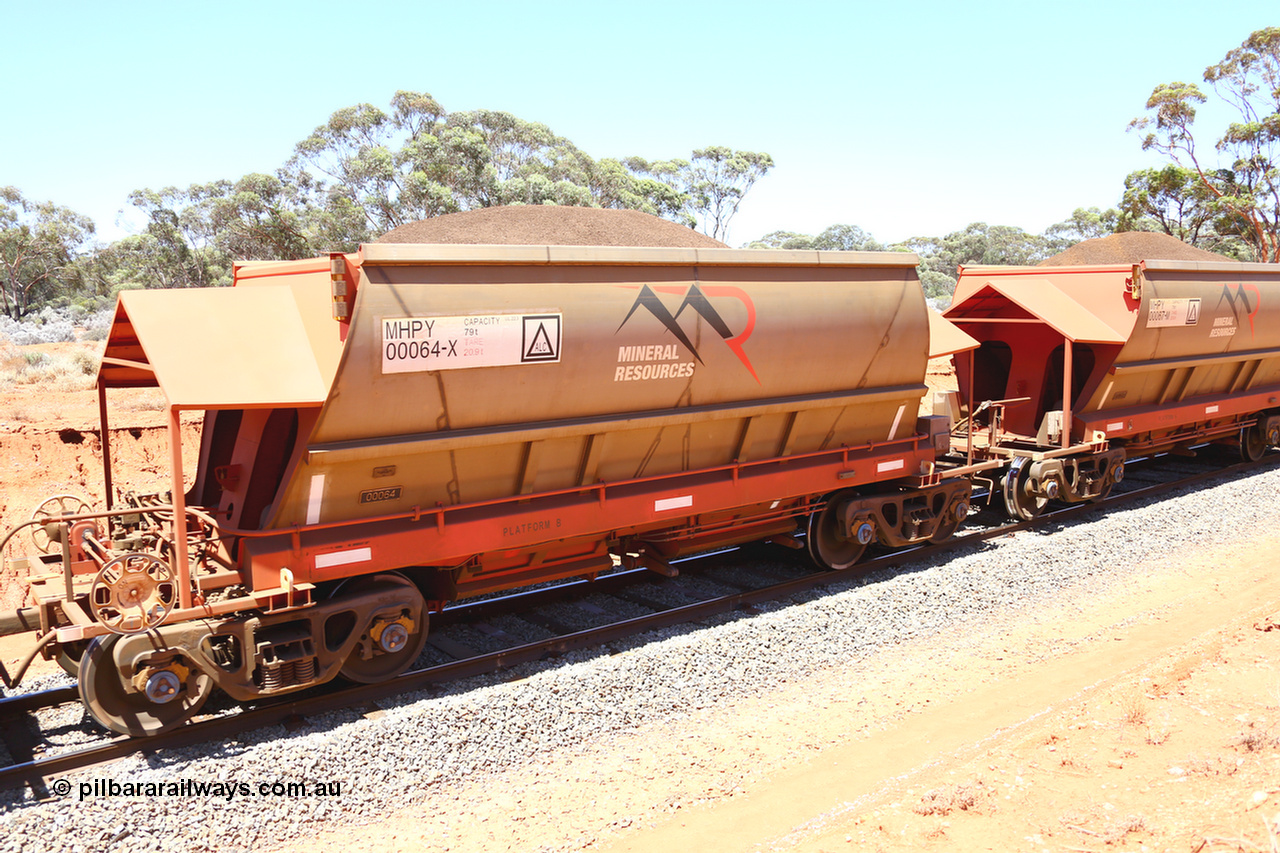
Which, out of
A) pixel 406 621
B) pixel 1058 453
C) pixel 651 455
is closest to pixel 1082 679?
pixel 651 455

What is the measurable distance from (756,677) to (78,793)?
5265 millimetres

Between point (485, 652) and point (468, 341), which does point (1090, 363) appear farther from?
point (468, 341)

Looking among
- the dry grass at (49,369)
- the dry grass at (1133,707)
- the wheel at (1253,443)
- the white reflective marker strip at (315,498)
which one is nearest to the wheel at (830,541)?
the dry grass at (1133,707)

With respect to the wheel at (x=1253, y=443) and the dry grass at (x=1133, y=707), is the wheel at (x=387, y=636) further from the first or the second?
the wheel at (x=1253, y=443)

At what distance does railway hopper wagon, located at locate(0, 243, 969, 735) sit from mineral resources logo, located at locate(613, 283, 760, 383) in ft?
0.07

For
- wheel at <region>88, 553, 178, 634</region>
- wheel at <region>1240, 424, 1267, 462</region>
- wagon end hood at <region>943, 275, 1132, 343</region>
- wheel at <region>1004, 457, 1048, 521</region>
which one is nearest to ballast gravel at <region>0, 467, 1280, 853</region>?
wheel at <region>88, 553, 178, 634</region>

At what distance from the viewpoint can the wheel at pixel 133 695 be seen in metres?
6.36

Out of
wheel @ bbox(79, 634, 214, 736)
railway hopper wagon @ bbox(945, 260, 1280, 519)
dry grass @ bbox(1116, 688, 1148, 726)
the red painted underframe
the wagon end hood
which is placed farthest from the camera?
railway hopper wagon @ bbox(945, 260, 1280, 519)

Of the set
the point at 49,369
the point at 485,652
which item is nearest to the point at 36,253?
the point at 49,369

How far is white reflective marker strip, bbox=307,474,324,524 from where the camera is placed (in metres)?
6.97

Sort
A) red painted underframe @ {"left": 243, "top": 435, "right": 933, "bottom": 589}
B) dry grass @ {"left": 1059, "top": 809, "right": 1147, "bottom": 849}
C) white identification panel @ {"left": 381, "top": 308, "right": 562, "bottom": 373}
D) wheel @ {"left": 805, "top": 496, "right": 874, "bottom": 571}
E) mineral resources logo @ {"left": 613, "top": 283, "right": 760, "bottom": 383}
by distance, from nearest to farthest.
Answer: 1. dry grass @ {"left": 1059, "top": 809, "right": 1147, "bottom": 849}
2. white identification panel @ {"left": 381, "top": 308, "right": 562, "bottom": 373}
3. red painted underframe @ {"left": 243, "top": 435, "right": 933, "bottom": 589}
4. mineral resources logo @ {"left": 613, "top": 283, "right": 760, "bottom": 383}
5. wheel @ {"left": 805, "top": 496, "right": 874, "bottom": 571}

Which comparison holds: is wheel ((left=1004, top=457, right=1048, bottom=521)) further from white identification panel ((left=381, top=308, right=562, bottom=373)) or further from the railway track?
white identification panel ((left=381, top=308, right=562, bottom=373))

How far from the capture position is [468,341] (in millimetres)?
7281

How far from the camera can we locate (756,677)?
8.08 metres
